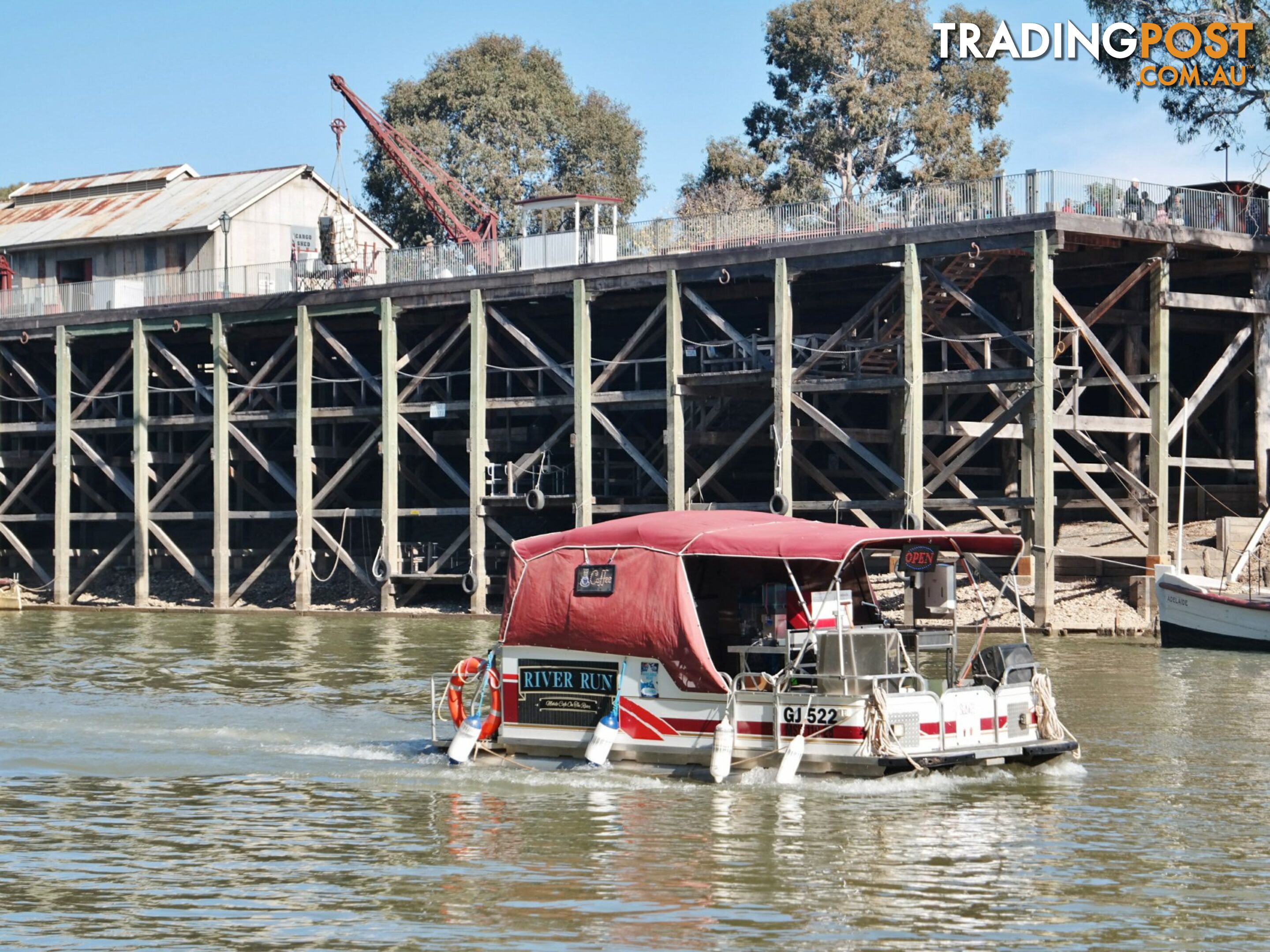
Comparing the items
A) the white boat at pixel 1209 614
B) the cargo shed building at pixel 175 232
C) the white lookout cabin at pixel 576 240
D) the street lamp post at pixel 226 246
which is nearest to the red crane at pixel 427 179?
the cargo shed building at pixel 175 232

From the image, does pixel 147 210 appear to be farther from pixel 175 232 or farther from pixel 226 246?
pixel 226 246

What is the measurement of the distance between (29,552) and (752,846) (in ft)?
151

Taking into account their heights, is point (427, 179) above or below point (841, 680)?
above

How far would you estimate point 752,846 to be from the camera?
15938 millimetres

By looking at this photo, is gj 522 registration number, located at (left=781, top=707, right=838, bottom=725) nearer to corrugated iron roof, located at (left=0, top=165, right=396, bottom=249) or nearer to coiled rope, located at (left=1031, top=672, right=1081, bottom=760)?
coiled rope, located at (left=1031, top=672, right=1081, bottom=760)

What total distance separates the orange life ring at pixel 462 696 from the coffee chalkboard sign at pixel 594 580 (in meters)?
1.55

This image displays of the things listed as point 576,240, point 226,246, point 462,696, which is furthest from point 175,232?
point 462,696

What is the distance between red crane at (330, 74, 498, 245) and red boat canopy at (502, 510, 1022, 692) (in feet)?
158

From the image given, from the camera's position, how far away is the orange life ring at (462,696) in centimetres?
2059

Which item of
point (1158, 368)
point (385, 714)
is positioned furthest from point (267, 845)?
point (1158, 368)

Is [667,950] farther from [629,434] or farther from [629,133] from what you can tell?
[629,133]

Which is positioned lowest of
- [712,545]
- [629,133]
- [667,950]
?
[667,950]

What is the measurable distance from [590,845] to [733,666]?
205 inches

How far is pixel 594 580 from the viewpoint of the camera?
20.0 meters
